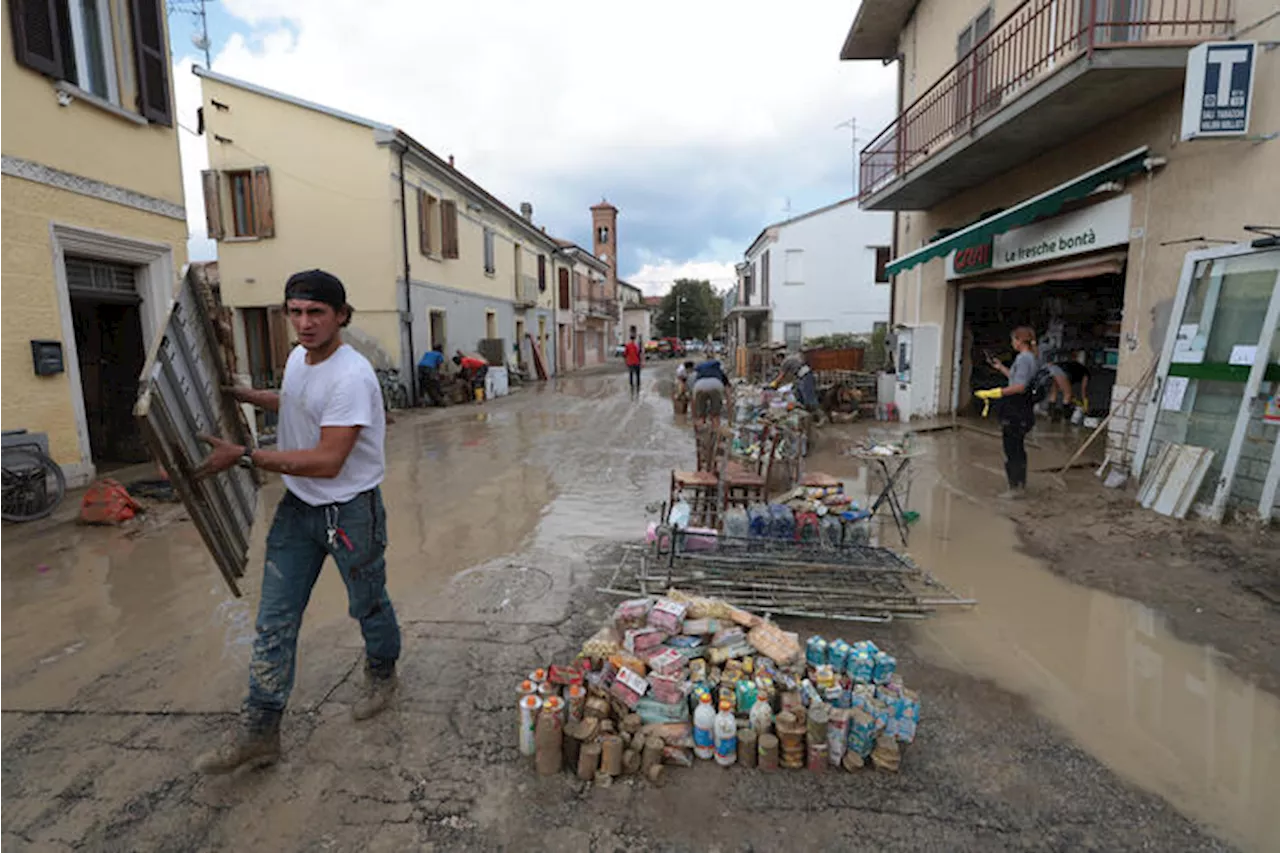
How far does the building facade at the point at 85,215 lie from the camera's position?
6.29 meters

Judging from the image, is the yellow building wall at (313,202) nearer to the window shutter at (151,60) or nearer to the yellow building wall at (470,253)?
the yellow building wall at (470,253)

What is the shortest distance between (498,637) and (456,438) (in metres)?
7.76

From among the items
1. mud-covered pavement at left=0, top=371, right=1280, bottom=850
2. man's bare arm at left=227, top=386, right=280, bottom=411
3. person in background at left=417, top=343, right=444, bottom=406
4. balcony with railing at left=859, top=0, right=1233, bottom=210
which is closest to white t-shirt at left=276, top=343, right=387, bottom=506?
man's bare arm at left=227, top=386, right=280, bottom=411

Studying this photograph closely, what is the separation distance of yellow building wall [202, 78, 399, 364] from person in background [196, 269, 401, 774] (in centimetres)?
1342

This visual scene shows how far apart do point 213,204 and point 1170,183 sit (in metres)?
17.8

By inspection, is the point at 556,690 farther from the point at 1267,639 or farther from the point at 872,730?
the point at 1267,639

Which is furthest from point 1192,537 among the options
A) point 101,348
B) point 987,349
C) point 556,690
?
point 101,348

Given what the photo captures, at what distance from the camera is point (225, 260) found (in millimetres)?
15477

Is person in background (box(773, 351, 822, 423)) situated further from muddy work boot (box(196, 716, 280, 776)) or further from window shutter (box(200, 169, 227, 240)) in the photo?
window shutter (box(200, 169, 227, 240))

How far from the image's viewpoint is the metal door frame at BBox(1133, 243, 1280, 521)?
5059 mm

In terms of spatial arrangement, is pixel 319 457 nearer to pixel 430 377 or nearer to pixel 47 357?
pixel 47 357

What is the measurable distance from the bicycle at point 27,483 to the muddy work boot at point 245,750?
5071mm

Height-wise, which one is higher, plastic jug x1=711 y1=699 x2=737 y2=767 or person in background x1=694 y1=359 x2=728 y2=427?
person in background x1=694 y1=359 x2=728 y2=427

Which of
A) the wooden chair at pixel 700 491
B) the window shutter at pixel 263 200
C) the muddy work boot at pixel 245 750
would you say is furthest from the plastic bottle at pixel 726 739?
the window shutter at pixel 263 200
